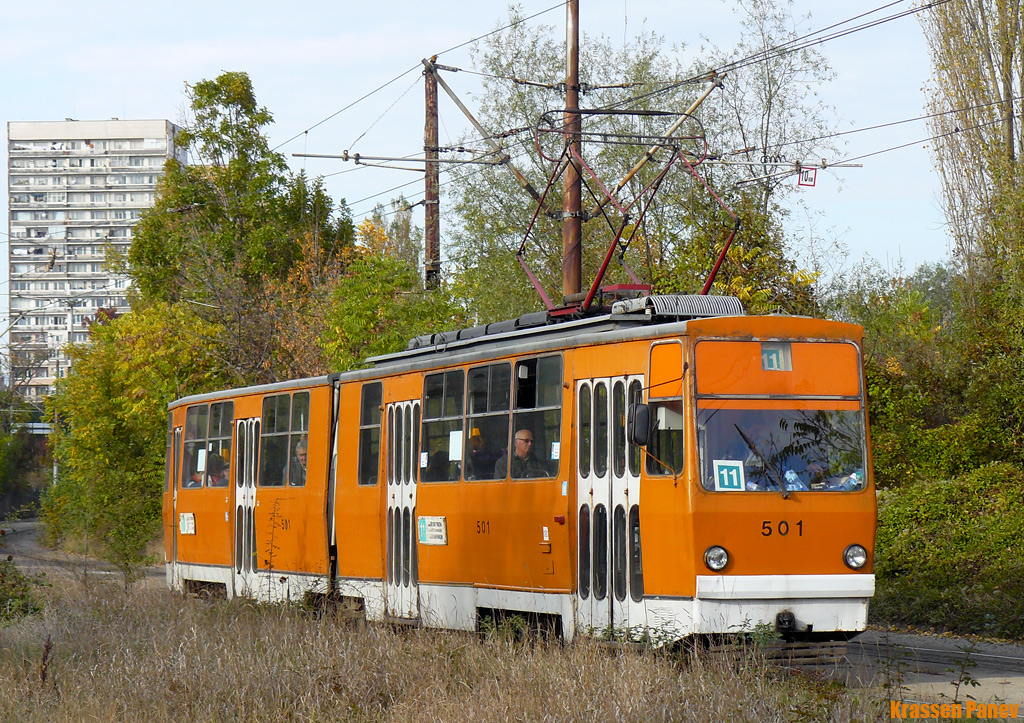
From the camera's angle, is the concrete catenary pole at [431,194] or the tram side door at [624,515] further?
the concrete catenary pole at [431,194]

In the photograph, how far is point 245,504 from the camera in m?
18.7

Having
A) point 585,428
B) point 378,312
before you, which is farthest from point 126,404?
point 585,428

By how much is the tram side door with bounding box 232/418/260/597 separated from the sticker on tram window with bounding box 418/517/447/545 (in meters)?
4.87

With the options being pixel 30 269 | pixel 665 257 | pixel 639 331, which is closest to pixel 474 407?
pixel 639 331

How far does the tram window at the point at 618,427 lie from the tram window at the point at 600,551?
0.40m

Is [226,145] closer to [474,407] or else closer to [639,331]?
[474,407]

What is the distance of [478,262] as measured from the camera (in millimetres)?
31297

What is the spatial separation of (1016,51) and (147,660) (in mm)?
24184

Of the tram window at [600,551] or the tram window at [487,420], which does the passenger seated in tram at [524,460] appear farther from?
the tram window at [600,551]

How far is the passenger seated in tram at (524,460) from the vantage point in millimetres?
12211

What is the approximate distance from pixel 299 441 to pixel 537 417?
577 centimetres

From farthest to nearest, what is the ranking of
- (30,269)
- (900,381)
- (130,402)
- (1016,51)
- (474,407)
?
(30,269)
(130,402)
(1016,51)
(900,381)
(474,407)

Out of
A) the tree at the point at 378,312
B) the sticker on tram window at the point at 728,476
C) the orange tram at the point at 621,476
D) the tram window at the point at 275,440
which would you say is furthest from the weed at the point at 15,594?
the sticker on tram window at the point at 728,476

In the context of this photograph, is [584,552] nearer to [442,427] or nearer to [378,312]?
[442,427]
